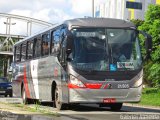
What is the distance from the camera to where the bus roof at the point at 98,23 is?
56.5ft

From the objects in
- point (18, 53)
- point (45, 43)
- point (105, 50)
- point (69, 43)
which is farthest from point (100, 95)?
point (18, 53)

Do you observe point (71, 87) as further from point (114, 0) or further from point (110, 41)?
point (114, 0)

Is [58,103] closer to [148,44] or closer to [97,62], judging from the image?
[97,62]

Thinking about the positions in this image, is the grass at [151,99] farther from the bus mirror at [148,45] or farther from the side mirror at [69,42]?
the side mirror at [69,42]

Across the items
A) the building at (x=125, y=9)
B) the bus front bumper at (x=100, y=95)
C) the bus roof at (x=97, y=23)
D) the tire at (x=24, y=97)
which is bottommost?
the tire at (x=24, y=97)

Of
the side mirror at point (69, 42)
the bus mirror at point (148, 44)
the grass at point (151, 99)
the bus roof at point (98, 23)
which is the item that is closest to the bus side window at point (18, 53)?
the grass at point (151, 99)

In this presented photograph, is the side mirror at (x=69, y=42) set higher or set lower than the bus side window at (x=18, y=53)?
higher

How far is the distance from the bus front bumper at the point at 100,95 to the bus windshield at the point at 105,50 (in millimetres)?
744

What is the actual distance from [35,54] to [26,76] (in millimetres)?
2561

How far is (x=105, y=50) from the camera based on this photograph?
16844 mm

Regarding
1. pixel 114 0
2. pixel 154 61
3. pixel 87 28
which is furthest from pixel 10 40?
pixel 87 28

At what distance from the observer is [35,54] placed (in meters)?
22.1

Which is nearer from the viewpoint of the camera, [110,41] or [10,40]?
[110,41]

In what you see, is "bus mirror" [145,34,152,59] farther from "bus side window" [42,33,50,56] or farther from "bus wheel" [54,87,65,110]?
"bus side window" [42,33,50,56]
